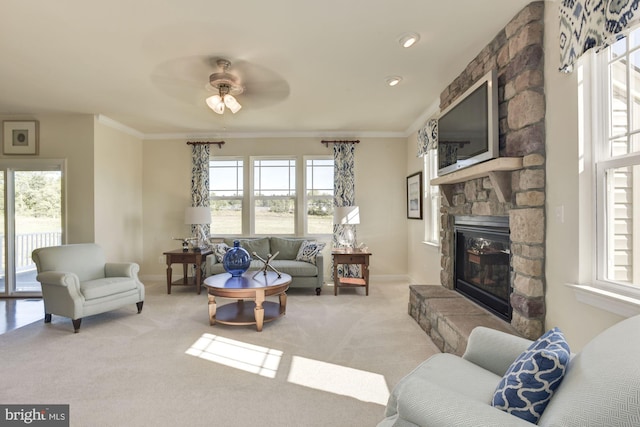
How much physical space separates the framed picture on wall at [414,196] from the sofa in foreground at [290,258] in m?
1.61

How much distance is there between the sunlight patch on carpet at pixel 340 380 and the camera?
7.16 feet

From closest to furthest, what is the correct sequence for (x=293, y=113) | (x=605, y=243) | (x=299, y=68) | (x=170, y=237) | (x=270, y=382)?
(x=605, y=243), (x=270, y=382), (x=299, y=68), (x=293, y=113), (x=170, y=237)

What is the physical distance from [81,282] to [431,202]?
15.1 feet

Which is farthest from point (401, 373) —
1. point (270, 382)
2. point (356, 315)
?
point (356, 315)

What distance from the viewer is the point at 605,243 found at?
1926mm

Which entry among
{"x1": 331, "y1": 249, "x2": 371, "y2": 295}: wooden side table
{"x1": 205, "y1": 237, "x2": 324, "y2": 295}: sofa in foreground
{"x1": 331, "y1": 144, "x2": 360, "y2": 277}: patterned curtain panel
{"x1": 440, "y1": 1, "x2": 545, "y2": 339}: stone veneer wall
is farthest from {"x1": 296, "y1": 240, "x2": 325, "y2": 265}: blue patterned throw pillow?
{"x1": 440, "y1": 1, "x2": 545, "y2": 339}: stone veneer wall

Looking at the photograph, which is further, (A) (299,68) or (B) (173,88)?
(B) (173,88)

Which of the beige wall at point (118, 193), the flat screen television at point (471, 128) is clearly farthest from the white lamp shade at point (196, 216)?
the flat screen television at point (471, 128)

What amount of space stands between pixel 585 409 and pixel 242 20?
284 centimetres

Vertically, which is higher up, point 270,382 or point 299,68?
point 299,68

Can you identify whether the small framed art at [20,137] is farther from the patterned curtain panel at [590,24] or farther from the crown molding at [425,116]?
the patterned curtain panel at [590,24]

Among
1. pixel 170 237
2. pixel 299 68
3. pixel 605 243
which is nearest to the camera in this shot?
pixel 605 243

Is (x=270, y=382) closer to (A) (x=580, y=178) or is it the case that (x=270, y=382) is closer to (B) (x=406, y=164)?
(A) (x=580, y=178)

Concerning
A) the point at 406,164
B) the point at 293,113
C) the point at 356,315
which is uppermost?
the point at 293,113
